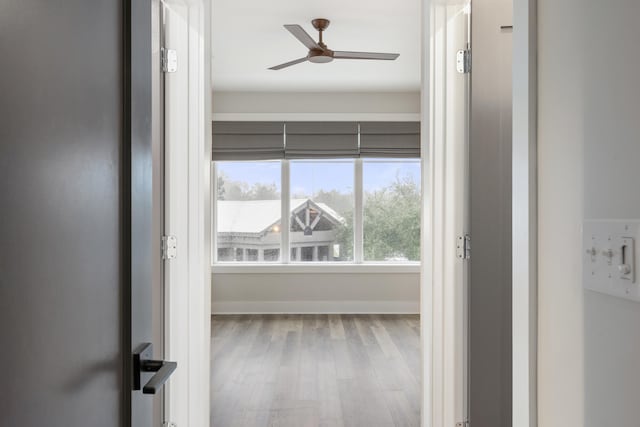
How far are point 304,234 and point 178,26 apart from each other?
12.9 feet

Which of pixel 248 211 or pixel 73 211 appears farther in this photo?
pixel 248 211

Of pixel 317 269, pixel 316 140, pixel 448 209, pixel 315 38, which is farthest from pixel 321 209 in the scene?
pixel 448 209

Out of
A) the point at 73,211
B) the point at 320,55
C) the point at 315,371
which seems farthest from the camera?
the point at 315,371

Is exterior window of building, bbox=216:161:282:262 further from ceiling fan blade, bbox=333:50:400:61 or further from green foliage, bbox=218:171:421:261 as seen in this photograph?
ceiling fan blade, bbox=333:50:400:61

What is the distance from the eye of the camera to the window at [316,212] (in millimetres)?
5734

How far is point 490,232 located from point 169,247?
1320 mm

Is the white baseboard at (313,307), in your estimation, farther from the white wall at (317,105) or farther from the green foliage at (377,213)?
the white wall at (317,105)

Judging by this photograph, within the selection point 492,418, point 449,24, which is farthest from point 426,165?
point 492,418

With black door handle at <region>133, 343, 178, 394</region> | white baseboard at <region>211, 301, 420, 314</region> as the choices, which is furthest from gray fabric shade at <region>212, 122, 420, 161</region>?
black door handle at <region>133, 343, 178, 394</region>

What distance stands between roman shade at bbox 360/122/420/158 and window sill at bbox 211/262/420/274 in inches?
51.9

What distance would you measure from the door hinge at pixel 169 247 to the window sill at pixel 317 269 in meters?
3.62

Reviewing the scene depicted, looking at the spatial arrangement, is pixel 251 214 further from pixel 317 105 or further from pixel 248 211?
pixel 317 105

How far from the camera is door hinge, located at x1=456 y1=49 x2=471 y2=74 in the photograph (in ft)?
6.47

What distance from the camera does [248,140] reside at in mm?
5543
